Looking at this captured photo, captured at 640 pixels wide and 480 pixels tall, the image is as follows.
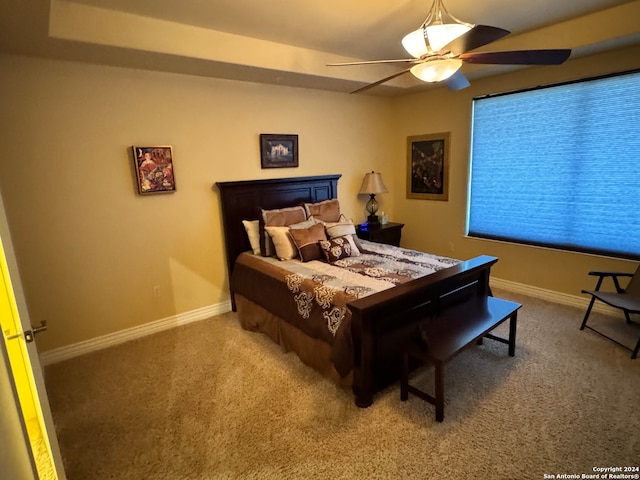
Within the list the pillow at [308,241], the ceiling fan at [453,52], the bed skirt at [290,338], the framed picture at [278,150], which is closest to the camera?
the ceiling fan at [453,52]

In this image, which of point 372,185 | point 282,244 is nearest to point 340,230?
Answer: point 282,244

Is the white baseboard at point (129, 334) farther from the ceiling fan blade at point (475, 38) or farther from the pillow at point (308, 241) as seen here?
the ceiling fan blade at point (475, 38)

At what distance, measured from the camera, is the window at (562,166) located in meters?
3.17

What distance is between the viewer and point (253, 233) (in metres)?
3.65

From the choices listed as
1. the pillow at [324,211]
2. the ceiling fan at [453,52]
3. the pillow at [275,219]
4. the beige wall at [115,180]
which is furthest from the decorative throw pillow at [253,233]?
the ceiling fan at [453,52]

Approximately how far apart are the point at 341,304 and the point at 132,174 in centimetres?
230

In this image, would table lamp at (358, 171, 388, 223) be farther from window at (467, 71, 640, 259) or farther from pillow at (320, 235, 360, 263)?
pillow at (320, 235, 360, 263)

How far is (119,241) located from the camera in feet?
10.3

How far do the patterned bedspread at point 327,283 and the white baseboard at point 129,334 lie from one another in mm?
389

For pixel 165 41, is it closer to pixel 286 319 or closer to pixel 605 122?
pixel 286 319

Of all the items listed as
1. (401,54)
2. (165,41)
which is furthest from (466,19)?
(165,41)

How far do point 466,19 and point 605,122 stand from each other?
168 cm

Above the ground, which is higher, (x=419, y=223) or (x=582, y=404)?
A: (x=419, y=223)

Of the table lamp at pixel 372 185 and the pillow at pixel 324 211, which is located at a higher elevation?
the table lamp at pixel 372 185
